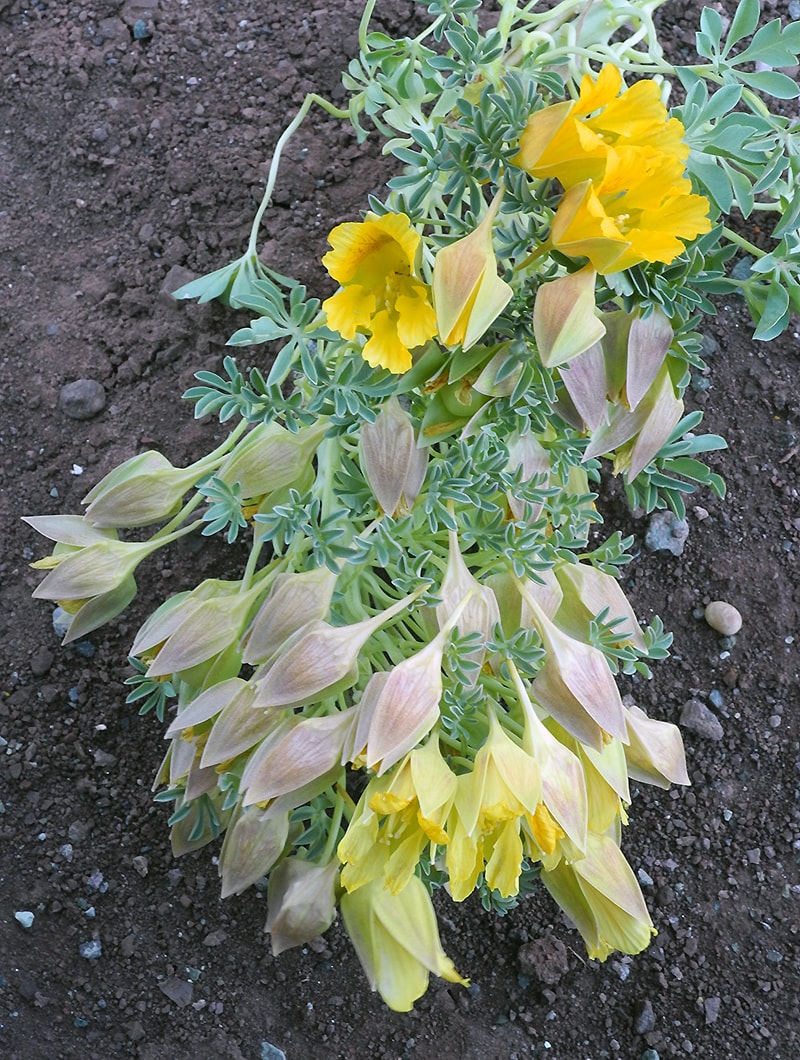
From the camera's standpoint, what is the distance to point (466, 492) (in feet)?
3.92

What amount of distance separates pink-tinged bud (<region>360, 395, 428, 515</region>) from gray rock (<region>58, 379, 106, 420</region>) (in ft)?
2.37

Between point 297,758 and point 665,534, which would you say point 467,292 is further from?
point 665,534

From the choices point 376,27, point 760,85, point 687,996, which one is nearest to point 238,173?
point 376,27

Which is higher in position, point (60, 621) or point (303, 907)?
point (60, 621)

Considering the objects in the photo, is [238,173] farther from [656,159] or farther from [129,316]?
[656,159]

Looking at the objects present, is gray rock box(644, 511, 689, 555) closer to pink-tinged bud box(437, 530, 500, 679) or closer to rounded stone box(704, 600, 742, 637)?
rounded stone box(704, 600, 742, 637)

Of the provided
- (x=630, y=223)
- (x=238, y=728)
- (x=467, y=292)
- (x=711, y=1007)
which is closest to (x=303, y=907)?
(x=238, y=728)

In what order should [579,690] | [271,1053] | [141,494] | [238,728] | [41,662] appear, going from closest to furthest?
[579,690], [238,728], [141,494], [271,1053], [41,662]

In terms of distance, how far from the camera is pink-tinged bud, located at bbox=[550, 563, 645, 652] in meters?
1.27

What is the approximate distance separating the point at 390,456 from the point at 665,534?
741 mm

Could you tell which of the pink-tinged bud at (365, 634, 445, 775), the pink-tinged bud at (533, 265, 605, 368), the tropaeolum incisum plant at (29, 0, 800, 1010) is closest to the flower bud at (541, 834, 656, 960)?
the tropaeolum incisum plant at (29, 0, 800, 1010)

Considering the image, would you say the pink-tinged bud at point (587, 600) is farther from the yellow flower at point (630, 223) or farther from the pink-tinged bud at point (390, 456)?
the yellow flower at point (630, 223)

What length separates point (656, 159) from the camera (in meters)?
1.01

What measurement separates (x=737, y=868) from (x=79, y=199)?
1636 mm
